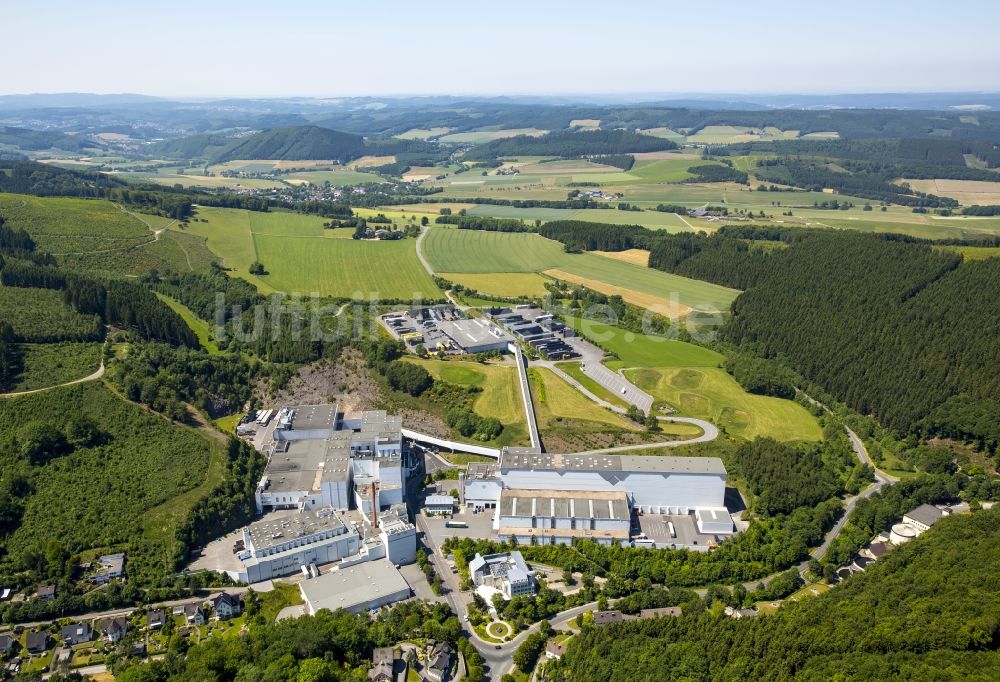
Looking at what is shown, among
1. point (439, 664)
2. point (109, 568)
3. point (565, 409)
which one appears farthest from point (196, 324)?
point (439, 664)

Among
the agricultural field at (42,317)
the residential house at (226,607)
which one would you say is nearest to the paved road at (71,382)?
the agricultural field at (42,317)

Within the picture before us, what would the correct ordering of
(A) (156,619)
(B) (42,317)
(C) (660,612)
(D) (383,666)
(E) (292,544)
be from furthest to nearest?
(B) (42,317) → (E) (292,544) → (C) (660,612) → (A) (156,619) → (D) (383,666)

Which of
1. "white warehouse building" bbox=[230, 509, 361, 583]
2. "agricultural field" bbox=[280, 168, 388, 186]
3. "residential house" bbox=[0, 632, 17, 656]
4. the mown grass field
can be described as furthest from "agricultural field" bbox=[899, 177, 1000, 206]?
"residential house" bbox=[0, 632, 17, 656]

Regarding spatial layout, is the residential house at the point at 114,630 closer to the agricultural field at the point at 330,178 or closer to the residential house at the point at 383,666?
the residential house at the point at 383,666

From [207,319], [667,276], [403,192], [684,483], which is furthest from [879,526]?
[403,192]

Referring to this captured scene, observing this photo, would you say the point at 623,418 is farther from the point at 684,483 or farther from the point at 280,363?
the point at 280,363

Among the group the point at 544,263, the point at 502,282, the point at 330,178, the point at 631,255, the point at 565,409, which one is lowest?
the point at 565,409

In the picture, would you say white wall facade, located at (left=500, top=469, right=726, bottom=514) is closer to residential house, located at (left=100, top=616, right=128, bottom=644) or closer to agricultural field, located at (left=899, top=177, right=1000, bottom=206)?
residential house, located at (left=100, top=616, right=128, bottom=644)

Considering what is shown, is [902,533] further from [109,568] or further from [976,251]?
[976,251]
